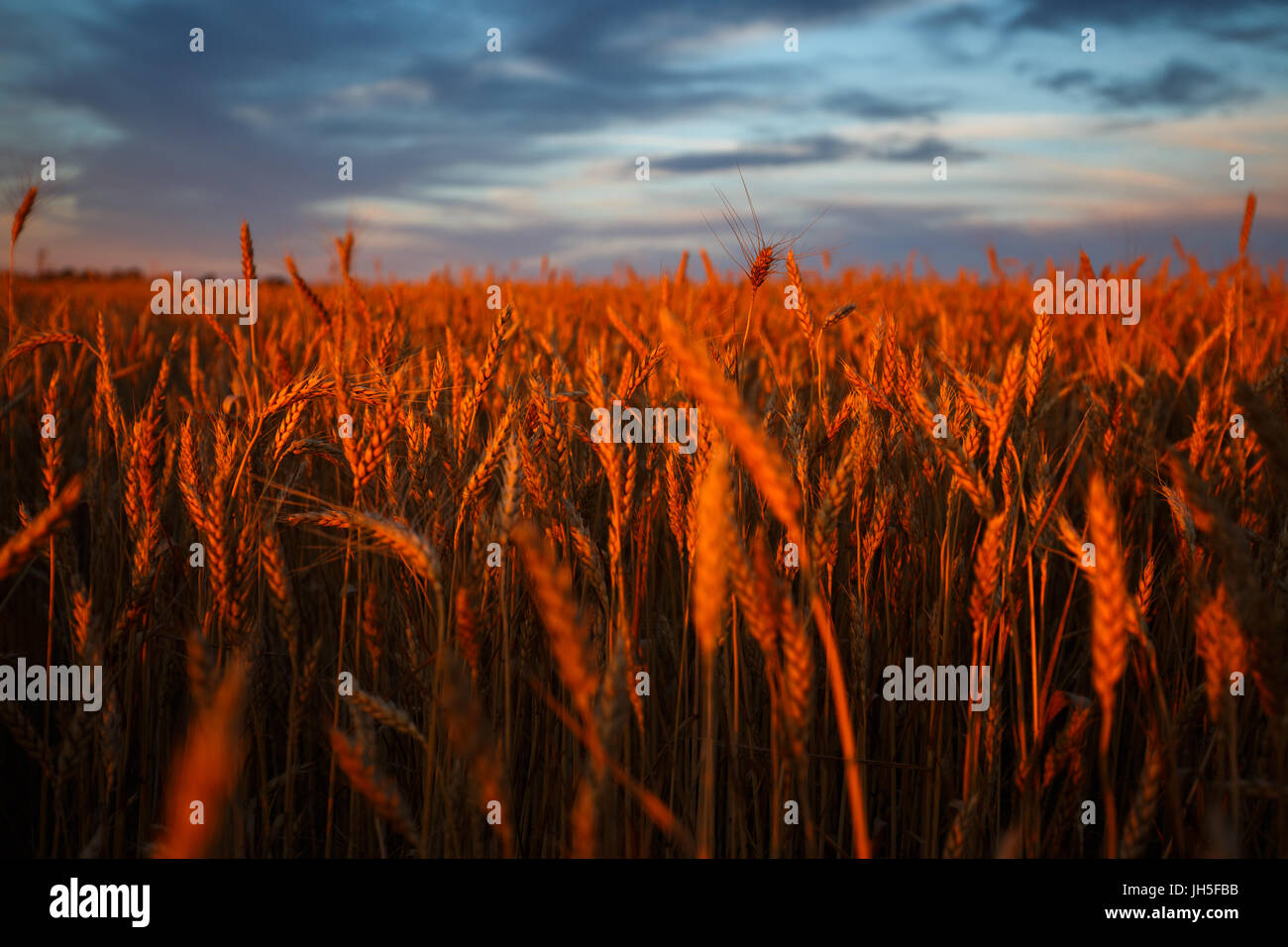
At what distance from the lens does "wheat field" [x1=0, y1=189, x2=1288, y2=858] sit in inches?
39.3

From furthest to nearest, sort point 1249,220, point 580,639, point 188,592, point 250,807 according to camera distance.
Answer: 1. point 1249,220
2. point 188,592
3. point 250,807
4. point 580,639

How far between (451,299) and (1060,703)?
771cm

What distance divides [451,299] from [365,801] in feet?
24.2

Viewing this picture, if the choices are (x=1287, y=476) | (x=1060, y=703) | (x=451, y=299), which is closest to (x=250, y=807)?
(x=1060, y=703)

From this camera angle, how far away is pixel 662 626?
6.35ft

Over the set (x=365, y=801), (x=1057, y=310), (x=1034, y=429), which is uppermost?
(x=1057, y=310)

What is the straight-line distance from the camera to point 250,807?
173cm

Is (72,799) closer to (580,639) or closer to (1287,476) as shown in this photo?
(580,639)

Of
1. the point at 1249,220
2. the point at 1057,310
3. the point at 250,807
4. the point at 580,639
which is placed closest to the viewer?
the point at 580,639

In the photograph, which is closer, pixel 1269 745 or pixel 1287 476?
pixel 1287 476

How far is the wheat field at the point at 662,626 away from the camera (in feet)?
3.28

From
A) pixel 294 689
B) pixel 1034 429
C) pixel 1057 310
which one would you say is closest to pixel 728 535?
pixel 294 689

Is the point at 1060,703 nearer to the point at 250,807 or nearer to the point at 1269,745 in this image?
the point at 1269,745

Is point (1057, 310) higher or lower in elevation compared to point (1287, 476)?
higher
